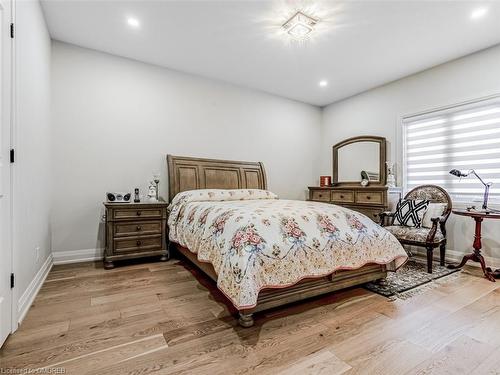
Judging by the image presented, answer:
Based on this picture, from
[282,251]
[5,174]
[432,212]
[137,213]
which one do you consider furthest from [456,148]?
[5,174]

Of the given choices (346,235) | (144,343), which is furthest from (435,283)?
(144,343)

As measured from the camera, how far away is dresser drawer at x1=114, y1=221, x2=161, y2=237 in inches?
120

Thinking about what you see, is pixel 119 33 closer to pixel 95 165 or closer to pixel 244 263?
pixel 95 165

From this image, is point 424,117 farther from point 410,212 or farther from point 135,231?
point 135,231

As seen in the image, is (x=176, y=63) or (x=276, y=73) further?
(x=276, y=73)

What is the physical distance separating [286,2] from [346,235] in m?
2.28

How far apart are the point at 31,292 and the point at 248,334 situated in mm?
1871

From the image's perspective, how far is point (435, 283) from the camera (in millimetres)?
2619

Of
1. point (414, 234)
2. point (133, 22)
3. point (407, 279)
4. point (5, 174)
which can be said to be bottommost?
point (407, 279)

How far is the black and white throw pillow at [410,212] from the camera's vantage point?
3.44 meters

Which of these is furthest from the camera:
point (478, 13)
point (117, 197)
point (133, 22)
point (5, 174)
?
point (117, 197)

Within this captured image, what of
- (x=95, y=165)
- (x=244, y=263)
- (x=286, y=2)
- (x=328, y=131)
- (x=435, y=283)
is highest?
(x=286, y=2)

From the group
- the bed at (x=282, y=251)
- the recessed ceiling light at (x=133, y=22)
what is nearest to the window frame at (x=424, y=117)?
the bed at (x=282, y=251)

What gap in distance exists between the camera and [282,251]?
1854mm
